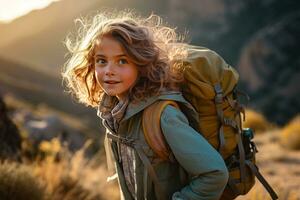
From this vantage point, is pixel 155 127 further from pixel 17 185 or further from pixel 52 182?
pixel 52 182

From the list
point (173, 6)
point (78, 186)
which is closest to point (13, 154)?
point (78, 186)

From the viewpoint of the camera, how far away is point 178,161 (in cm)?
258

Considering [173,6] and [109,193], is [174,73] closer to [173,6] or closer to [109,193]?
[109,193]

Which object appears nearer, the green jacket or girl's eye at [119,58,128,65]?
the green jacket

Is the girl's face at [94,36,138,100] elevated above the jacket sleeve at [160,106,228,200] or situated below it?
above

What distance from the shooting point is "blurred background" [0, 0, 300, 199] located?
28.6 ft

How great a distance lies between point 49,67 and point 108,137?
319 feet

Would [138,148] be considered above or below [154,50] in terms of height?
below

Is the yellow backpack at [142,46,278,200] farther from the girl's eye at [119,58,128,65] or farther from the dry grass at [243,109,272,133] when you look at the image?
the dry grass at [243,109,272,133]

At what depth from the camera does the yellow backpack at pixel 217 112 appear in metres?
2.68

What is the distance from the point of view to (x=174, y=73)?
2732 millimetres

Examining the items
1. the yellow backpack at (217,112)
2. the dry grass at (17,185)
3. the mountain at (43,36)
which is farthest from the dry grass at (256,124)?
the mountain at (43,36)

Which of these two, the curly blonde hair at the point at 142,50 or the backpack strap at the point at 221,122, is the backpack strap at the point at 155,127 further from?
the backpack strap at the point at 221,122

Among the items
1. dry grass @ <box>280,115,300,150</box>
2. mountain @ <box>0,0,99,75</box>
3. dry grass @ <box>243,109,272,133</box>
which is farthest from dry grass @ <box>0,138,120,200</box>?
mountain @ <box>0,0,99,75</box>
